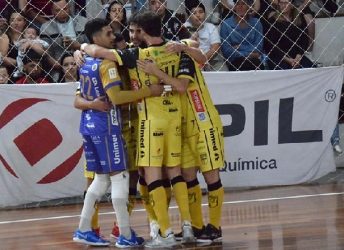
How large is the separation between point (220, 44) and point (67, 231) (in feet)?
11.3

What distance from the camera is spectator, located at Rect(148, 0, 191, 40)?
412 inches

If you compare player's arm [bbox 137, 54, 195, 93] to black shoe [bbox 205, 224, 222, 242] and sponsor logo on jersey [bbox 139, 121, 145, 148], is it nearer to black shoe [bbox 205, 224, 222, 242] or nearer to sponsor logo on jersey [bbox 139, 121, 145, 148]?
sponsor logo on jersey [bbox 139, 121, 145, 148]

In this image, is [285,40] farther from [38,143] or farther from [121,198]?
[121,198]

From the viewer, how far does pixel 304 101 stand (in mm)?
10305

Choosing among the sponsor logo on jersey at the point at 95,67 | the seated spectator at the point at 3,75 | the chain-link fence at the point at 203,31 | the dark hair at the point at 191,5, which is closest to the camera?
the sponsor logo on jersey at the point at 95,67

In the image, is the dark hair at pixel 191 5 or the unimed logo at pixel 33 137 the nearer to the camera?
the unimed logo at pixel 33 137

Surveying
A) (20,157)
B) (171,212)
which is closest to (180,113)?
(171,212)

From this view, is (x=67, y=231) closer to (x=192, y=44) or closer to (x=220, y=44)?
(x=192, y=44)

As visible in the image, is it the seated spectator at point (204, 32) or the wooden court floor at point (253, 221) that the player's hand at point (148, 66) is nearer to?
the wooden court floor at point (253, 221)

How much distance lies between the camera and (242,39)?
35.6 feet

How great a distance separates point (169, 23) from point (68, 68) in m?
1.20

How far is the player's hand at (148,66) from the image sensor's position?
6.90 meters

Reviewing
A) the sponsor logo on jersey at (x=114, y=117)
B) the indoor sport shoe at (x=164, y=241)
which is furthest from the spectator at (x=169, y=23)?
the indoor sport shoe at (x=164, y=241)

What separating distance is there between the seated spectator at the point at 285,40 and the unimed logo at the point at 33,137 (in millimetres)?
2592
